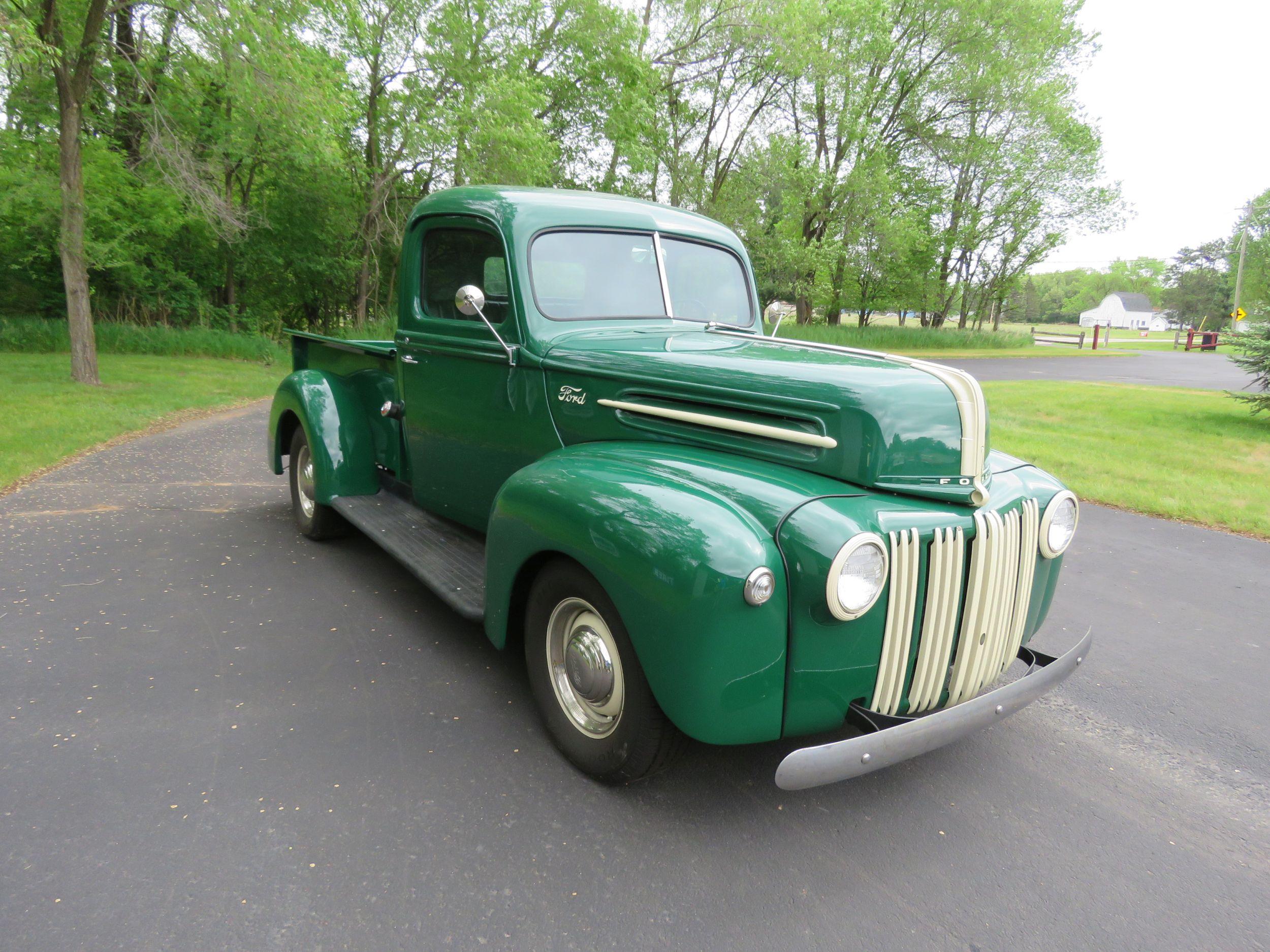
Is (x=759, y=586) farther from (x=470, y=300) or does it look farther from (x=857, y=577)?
(x=470, y=300)

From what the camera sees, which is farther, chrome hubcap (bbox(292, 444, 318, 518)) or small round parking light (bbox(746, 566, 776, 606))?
chrome hubcap (bbox(292, 444, 318, 518))

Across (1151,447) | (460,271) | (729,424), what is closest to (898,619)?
(729,424)

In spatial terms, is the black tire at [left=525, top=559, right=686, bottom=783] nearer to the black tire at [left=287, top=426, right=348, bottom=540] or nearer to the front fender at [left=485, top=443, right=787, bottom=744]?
the front fender at [left=485, top=443, right=787, bottom=744]

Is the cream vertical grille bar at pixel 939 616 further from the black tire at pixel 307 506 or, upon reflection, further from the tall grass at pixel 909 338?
the tall grass at pixel 909 338

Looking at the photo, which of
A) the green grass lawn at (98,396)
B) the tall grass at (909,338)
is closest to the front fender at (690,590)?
the green grass lawn at (98,396)

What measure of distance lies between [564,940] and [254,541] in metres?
3.95

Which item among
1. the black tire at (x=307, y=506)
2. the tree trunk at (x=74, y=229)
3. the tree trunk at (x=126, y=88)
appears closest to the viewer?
the black tire at (x=307, y=506)

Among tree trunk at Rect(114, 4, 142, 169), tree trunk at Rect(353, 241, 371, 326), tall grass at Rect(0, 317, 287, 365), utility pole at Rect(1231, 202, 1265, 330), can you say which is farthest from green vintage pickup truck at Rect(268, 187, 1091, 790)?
utility pole at Rect(1231, 202, 1265, 330)

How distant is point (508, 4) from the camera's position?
19.2 m

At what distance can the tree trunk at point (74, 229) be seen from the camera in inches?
425

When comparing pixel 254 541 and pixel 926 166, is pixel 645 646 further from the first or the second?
pixel 926 166

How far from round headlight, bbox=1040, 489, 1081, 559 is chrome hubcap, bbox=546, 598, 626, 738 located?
1479 mm

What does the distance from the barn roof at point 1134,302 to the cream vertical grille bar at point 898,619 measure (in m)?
109

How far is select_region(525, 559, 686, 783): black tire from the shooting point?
241cm
